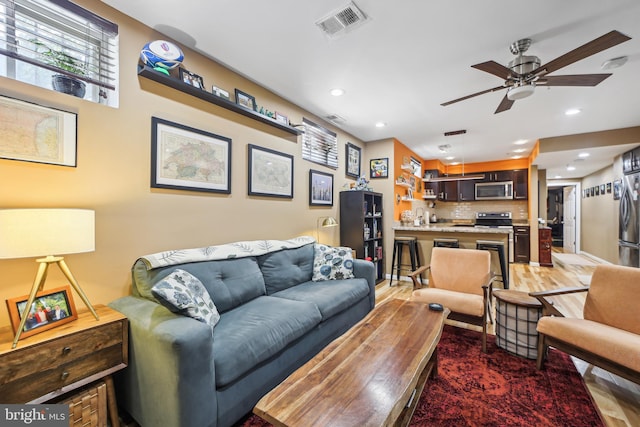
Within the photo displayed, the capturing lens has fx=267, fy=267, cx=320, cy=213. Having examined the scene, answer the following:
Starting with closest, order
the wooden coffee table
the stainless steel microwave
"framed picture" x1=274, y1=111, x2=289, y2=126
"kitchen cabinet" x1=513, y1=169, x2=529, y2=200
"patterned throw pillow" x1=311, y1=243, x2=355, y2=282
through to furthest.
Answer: the wooden coffee table → "patterned throw pillow" x1=311, y1=243, x2=355, y2=282 → "framed picture" x1=274, y1=111, x2=289, y2=126 → "kitchen cabinet" x1=513, y1=169, x2=529, y2=200 → the stainless steel microwave

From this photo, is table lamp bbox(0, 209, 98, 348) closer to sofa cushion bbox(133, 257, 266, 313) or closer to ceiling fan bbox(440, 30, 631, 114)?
sofa cushion bbox(133, 257, 266, 313)

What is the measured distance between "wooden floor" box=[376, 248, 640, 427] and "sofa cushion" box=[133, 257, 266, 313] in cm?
212

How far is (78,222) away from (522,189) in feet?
27.0

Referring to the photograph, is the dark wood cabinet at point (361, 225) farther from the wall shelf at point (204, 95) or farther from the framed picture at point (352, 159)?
the wall shelf at point (204, 95)

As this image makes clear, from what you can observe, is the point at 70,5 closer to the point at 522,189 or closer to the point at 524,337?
the point at 524,337

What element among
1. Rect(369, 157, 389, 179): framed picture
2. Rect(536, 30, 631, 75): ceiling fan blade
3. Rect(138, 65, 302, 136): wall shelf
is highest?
Rect(536, 30, 631, 75): ceiling fan blade

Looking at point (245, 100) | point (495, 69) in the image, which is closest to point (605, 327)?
point (495, 69)

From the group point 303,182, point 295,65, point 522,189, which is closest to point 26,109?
point 295,65

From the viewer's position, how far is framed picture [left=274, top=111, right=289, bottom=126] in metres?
3.19

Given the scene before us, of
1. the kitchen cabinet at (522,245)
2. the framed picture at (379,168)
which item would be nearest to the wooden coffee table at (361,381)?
the framed picture at (379,168)

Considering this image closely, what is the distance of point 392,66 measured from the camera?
260 cm

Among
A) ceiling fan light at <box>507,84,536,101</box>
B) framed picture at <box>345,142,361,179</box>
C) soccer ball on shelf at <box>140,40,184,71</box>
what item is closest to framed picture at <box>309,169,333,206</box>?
framed picture at <box>345,142,361,179</box>

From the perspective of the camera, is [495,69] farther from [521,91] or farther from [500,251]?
[500,251]

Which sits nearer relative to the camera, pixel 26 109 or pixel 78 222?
pixel 78 222
